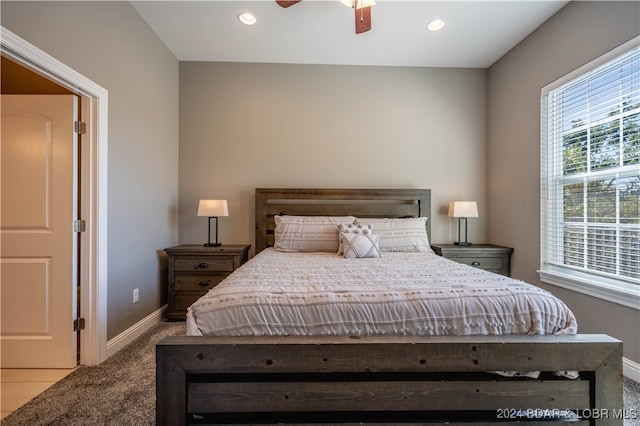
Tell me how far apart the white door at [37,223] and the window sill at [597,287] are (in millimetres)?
3828

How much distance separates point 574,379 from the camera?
1.17 meters

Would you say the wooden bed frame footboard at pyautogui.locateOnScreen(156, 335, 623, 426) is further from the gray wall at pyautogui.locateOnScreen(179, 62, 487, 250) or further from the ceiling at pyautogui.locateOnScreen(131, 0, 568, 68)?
the ceiling at pyautogui.locateOnScreen(131, 0, 568, 68)

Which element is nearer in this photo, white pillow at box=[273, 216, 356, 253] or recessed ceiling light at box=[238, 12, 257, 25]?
recessed ceiling light at box=[238, 12, 257, 25]

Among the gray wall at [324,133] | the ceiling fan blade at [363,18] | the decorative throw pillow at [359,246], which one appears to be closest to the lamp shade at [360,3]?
the ceiling fan blade at [363,18]

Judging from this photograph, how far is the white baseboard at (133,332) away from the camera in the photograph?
A: 2.24 m

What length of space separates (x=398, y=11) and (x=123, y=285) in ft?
11.0

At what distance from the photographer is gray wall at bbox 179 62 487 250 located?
3.37m

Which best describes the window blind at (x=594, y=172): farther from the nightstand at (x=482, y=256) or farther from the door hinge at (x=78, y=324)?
the door hinge at (x=78, y=324)

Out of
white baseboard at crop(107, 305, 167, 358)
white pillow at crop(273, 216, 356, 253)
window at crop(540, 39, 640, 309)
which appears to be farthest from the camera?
white pillow at crop(273, 216, 356, 253)

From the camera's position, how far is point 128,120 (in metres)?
2.45

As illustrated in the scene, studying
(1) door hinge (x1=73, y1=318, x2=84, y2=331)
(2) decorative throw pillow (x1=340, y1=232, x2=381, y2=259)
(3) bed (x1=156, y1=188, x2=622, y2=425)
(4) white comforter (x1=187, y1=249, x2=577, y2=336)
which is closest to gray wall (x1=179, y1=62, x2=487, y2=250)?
(2) decorative throw pillow (x1=340, y1=232, x2=381, y2=259)

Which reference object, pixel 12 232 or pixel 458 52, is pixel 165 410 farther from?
pixel 458 52

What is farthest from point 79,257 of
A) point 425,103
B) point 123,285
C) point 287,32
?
point 425,103

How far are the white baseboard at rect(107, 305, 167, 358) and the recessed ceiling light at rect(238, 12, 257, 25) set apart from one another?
9.63ft
